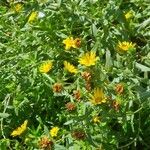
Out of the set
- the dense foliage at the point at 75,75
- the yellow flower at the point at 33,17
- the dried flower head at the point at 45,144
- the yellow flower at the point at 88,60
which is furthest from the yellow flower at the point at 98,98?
the yellow flower at the point at 33,17

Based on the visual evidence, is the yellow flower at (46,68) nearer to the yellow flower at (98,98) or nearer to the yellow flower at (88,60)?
the yellow flower at (88,60)

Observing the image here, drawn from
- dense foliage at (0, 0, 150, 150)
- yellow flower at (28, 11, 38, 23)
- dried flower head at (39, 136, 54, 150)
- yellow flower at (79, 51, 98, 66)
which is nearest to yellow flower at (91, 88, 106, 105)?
dense foliage at (0, 0, 150, 150)

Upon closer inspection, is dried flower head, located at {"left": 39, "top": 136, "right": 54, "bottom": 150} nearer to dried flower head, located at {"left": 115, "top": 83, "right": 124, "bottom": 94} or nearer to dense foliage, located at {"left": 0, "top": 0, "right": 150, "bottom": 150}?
dense foliage, located at {"left": 0, "top": 0, "right": 150, "bottom": 150}

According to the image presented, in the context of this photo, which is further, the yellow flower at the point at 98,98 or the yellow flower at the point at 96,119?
the yellow flower at the point at 96,119

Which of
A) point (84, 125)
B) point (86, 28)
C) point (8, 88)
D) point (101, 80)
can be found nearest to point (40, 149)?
point (84, 125)

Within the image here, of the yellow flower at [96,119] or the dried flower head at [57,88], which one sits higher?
the dried flower head at [57,88]

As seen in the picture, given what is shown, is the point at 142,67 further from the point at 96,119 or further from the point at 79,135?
the point at 79,135

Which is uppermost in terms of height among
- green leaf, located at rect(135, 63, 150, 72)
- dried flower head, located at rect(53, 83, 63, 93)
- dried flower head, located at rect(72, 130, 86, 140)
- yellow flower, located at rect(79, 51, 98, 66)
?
yellow flower, located at rect(79, 51, 98, 66)

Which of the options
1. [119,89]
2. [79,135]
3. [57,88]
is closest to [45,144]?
[79,135]

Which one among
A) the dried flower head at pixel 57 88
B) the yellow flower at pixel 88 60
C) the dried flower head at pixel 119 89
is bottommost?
the dried flower head at pixel 57 88
